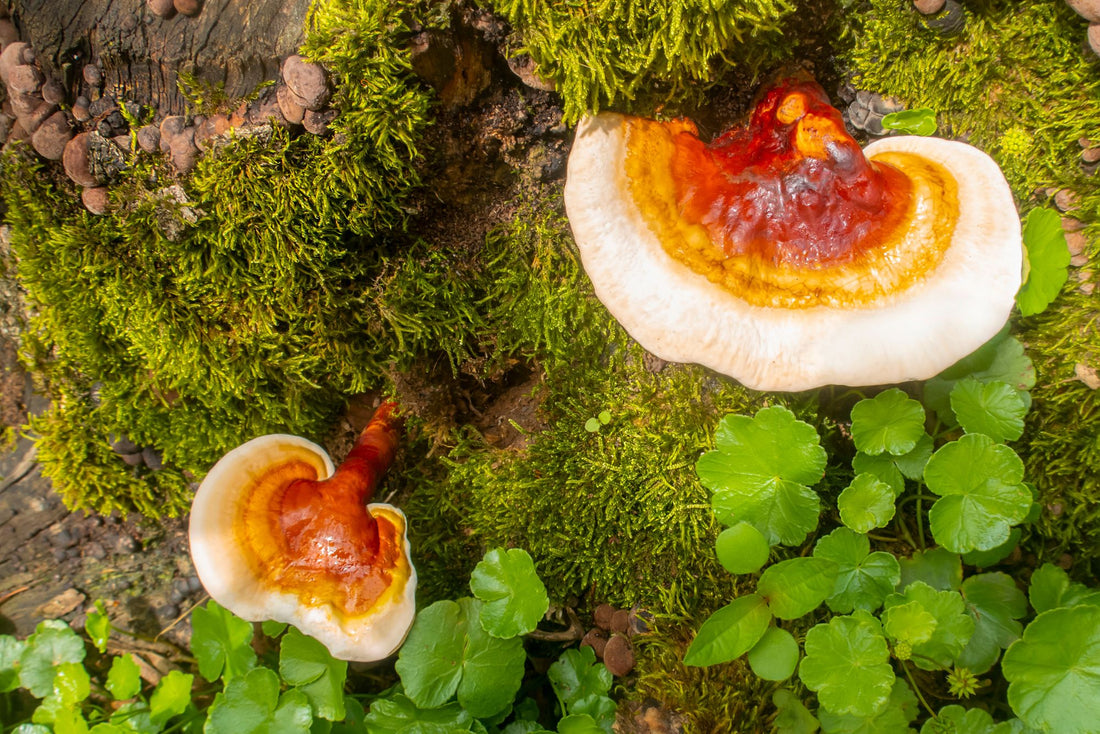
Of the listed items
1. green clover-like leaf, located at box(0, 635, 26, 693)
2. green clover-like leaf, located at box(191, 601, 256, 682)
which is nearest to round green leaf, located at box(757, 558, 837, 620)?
green clover-like leaf, located at box(191, 601, 256, 682)

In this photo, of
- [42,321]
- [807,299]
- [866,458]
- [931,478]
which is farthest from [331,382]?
[931,478]

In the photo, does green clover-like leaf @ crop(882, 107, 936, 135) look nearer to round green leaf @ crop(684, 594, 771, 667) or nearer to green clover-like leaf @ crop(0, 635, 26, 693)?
round green leaf @ crop(684, 594, 771, 667)

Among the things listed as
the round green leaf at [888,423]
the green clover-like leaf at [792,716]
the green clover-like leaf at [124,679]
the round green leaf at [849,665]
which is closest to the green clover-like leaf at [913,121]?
the round green leaf at [888,423]

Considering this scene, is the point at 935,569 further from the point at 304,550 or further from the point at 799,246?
the point at 304,550

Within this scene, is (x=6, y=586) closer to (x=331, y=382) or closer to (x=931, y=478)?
(x=331, y=382)

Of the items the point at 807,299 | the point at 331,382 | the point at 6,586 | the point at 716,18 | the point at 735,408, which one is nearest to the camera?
the point at 716,18

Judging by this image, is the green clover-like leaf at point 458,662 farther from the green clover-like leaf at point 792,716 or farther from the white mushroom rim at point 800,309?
the white mushroom rim at point 800,309

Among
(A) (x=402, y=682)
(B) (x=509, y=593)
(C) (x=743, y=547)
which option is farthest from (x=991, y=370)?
(A) (x=402, y=682)
